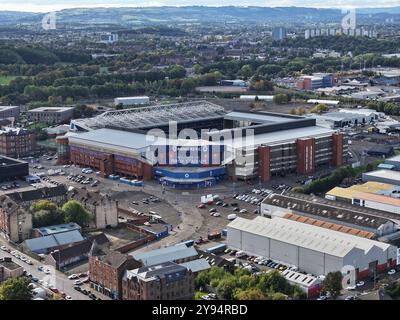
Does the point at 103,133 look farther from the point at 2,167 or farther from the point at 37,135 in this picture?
the point at 37,135

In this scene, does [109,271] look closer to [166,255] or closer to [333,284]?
[166,255]

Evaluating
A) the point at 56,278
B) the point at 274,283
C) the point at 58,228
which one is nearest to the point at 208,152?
the point at 58,228

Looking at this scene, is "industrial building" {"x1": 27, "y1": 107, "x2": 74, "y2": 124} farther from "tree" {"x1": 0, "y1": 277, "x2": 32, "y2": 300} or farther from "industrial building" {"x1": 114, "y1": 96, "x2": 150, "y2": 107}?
"tree" {"x1": 0, "y1": 277, "x2": 32, "y2": 300}

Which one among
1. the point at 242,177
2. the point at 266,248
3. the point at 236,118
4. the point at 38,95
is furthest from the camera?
the point at 38,95

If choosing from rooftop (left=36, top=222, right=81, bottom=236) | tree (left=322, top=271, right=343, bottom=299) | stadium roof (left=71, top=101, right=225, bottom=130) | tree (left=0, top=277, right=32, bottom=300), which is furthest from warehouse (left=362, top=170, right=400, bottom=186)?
tree (left=0, top=277, right=32, bottom=300)
